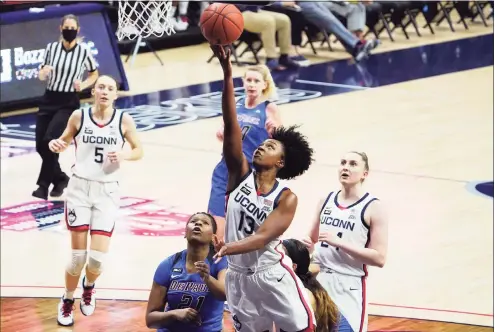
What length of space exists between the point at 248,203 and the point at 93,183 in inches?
112

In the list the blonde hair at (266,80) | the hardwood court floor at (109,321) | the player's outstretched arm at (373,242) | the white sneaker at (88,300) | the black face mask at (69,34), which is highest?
the black face mask at (69,34)

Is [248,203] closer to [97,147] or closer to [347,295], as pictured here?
[347,295]

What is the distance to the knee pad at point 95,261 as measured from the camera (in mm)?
8281

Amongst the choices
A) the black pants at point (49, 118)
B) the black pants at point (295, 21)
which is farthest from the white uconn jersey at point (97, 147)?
the black pants at point (295, 21)

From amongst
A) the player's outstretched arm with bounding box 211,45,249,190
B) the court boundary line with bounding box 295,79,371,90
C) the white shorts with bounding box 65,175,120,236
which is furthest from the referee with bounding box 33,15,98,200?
the court boundary line with bounding box 295,79,371,90

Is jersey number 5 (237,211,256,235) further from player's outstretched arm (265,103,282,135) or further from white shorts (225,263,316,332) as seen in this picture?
player's outstretched arm (265,103,282,135)

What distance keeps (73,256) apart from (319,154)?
546 cm

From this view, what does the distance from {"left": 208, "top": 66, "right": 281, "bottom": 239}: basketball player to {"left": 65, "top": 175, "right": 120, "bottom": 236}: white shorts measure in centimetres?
74

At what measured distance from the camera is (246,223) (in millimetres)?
5766

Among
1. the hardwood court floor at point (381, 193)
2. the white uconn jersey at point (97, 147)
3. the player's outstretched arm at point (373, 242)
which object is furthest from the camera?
the hardwood court floor at point (381, 193)

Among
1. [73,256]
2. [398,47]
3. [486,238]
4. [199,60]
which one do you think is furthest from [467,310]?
[398,47]

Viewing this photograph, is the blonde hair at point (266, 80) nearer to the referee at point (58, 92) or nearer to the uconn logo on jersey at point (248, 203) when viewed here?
the uconn logo on jersey at point (248, 203)

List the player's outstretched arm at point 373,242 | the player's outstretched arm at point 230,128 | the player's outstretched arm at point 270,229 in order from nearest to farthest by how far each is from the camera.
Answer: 1. the player's outstretched arm at point 270,229
2. the player's outstretched arm at point 230,128
3. the player's outstretched arm at point 373,242

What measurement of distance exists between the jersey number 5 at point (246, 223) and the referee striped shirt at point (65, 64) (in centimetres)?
568
